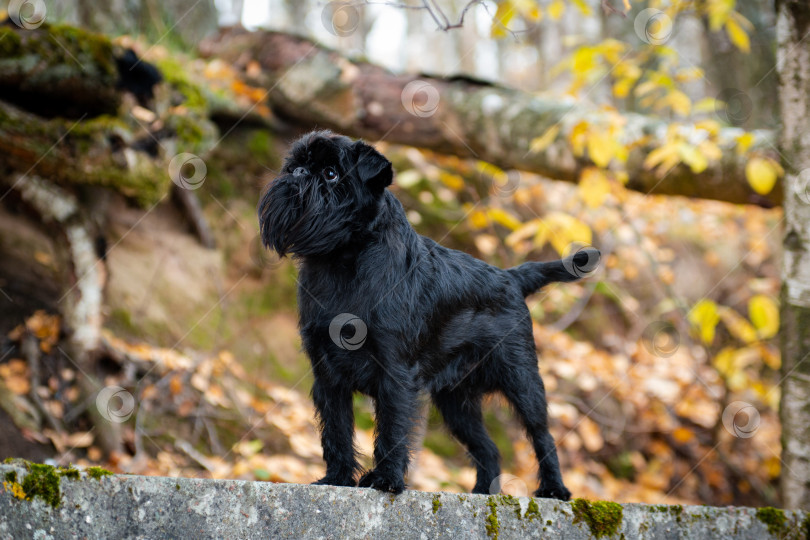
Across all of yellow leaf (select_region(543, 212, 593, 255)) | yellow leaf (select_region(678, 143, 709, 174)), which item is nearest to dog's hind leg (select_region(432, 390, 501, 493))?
yellow leaf (select_region(543, 212, 593, 255))

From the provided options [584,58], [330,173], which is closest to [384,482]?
[330,173]

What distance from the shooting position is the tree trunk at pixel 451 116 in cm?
605

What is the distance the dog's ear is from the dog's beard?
10 cm

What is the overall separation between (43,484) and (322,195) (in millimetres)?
1393

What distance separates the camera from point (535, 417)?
10.7ft

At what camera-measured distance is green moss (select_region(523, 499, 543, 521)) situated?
2746 millimetres

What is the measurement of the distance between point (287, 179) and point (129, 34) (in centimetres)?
546

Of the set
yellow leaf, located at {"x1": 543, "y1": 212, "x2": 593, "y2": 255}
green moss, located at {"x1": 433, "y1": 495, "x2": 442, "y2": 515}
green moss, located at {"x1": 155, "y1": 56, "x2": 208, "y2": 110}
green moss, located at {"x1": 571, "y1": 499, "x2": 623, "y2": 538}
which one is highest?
green moss, located at {"x1": 155, "y1": 56, "x2": 208, "y2": 110}

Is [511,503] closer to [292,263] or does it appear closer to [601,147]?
[292,263]

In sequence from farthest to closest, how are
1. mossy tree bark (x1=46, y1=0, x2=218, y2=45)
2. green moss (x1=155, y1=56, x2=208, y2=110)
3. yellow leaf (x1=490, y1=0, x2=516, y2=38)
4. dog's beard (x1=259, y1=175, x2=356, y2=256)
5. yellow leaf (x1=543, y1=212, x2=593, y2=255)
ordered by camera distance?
mossy tree bark (x1=46, y1=0, x2=218, y2=45), green moss (x1=155, y1=56, x2=208, y2=110), yellow leaf (x1=543, y1=212, x2=593, y2=255), yellow leaf (x1=490, y1=0, x2=516, y2=38), dog's beard (x1=259, y1=175, x2=356, y2=256)

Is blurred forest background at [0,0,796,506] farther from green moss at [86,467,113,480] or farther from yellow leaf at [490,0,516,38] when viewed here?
green moss at [86,467,113,480]

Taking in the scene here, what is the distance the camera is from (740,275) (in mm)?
9008

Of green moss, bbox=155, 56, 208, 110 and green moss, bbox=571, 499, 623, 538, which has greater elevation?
green moss, bbox=155, 56, 208, 110

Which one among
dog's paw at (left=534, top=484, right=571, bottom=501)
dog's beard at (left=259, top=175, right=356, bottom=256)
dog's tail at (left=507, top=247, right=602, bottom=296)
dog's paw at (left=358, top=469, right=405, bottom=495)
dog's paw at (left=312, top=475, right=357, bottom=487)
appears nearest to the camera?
dog's paw at (left=358, top=469, right=405, bottom=495)
